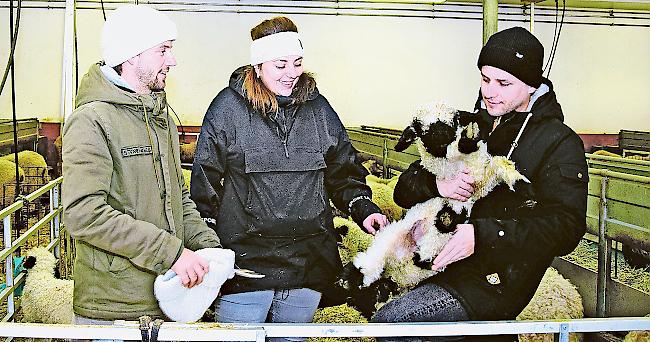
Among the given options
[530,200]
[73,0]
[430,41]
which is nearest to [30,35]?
[73,0]

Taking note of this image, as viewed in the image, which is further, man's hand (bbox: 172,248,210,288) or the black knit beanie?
the black knit beanie

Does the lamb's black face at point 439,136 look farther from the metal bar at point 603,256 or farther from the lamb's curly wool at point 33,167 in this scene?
the lamb's curly wool at point 33,167

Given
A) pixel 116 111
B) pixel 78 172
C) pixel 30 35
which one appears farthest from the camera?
pixel 30 35

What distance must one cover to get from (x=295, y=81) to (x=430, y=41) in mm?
847

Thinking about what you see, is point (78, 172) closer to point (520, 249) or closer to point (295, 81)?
point (295, 81)

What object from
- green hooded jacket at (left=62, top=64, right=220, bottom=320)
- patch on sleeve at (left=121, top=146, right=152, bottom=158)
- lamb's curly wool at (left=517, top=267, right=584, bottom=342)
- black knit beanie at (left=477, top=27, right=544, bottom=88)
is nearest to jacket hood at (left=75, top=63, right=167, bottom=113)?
green hooded jacket at (left=62, top=64, right=220, bottom=320)

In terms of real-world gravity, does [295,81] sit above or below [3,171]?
above

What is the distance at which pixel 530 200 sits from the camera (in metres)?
2.90

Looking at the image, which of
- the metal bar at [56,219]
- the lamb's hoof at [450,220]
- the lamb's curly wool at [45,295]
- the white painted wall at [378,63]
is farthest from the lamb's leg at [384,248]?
the metal bar at [56,219]

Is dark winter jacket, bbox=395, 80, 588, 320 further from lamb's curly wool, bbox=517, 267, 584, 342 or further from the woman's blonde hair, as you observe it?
the woman's blonde hair

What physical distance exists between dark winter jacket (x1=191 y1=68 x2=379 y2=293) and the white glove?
0.75 feet

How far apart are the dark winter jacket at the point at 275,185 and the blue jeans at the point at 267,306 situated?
0.11ft

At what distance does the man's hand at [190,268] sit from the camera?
2496mm

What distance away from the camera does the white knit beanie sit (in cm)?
254
